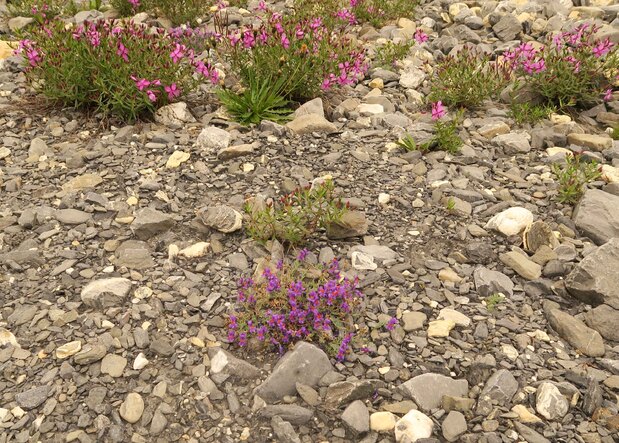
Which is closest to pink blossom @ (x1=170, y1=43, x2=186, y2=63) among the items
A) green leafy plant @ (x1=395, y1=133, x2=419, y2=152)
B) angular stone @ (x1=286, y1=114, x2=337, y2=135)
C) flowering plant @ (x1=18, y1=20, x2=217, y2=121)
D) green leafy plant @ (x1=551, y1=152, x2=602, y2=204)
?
flowering plant @ (x1=18, y1=20, x2=217, y2=121)

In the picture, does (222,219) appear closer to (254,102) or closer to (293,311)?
(293,311)

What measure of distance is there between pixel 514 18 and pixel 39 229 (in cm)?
721

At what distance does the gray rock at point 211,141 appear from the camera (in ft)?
19.0

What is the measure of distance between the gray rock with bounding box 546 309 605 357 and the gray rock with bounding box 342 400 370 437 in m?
1.52

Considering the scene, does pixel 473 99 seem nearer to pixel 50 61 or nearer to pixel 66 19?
pixel 50 61

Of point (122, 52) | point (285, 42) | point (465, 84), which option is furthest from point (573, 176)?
point (122, 52)

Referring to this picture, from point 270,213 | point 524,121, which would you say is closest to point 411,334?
point 270,213

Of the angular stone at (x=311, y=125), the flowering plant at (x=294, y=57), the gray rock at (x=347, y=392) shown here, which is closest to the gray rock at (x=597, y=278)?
the gray rock at (x=347, y=392)

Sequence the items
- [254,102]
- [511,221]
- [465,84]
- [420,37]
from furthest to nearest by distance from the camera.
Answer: [420,37] < [465,84] < [254,102] < [511,221]

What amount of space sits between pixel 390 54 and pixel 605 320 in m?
4.85

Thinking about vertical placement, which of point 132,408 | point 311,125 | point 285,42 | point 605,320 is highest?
point 285,42

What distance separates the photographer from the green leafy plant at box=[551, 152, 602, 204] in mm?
5145

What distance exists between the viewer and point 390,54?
7.73 metres

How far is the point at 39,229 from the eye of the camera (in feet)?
15.7
